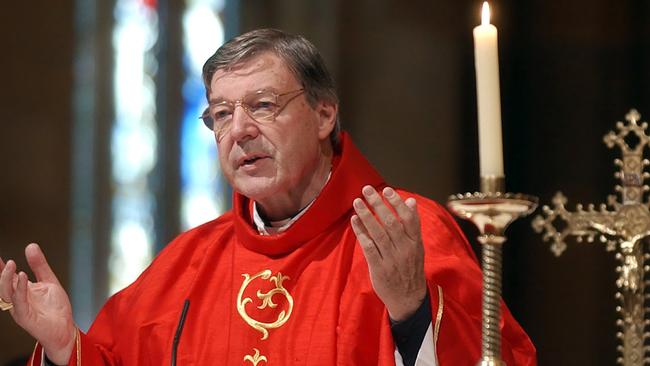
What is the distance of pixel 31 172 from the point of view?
6.01m

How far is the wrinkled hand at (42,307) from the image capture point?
3.26 meters

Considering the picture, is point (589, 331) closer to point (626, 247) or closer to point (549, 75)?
point (549, 75)

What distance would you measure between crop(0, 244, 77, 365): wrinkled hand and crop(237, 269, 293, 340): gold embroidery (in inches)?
18.1

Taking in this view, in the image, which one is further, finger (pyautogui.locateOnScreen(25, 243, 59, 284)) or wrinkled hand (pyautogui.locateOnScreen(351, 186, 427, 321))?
finger (pyautogui.locateOnScreen(25, 243, 59, 284))

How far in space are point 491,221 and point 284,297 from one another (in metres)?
1.41

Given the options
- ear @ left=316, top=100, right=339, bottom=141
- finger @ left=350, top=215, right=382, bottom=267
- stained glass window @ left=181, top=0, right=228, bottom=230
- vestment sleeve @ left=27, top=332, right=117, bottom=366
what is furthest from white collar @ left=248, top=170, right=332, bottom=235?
stained glass window @ left=181, top=0, right=228, bottom=230

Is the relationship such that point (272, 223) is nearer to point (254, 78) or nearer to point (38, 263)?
point (254, 78)

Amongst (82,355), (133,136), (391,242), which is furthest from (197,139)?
(391,242)

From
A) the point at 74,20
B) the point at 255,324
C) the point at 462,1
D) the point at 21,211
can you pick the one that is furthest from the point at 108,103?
the point at 255,324

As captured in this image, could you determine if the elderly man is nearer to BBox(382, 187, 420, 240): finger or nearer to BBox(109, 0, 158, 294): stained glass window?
BBox(382, 187, 420, 240): finger

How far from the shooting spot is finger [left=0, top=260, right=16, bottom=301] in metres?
3.24

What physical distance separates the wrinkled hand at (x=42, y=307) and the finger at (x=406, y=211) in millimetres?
1053

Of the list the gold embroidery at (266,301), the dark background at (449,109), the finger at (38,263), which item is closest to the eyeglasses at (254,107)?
the gold embroidery at (266,301)

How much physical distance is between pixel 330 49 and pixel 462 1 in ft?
2.33
